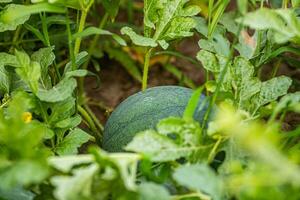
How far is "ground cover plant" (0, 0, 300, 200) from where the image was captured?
0.97 meters

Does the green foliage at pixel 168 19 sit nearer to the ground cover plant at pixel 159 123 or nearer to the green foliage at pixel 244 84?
the ground cover plant at pixel 159 123

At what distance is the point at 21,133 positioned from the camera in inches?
40.9

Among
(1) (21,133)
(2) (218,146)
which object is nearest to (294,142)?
(2) (218,146)

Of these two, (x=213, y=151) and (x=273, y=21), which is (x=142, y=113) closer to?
(x=213, y=151)

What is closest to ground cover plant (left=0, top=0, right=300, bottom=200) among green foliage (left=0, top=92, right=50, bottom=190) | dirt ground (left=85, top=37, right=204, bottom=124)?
green foliage (left=0, top=92, right=50, bottom=190)

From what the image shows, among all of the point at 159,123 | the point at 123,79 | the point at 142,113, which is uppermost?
the point at 159,123

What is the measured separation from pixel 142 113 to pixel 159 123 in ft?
1.00

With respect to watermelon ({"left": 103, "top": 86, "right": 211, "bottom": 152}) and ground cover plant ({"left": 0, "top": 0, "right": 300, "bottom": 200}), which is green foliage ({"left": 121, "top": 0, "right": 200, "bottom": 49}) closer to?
ground cover plant ({"left": 0, "top": 0, "right": 300, "bottom": 200})

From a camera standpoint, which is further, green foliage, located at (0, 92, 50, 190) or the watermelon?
the watermelon

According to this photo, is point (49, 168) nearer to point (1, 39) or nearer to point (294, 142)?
point (294, 142)

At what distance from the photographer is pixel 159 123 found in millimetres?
1090

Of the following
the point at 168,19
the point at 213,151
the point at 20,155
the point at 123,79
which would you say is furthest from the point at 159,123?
the point at 123,79

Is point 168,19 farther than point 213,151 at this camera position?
Yes

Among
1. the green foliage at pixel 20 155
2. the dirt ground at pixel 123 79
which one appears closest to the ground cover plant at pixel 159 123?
the green foliage at pixel 20 155
